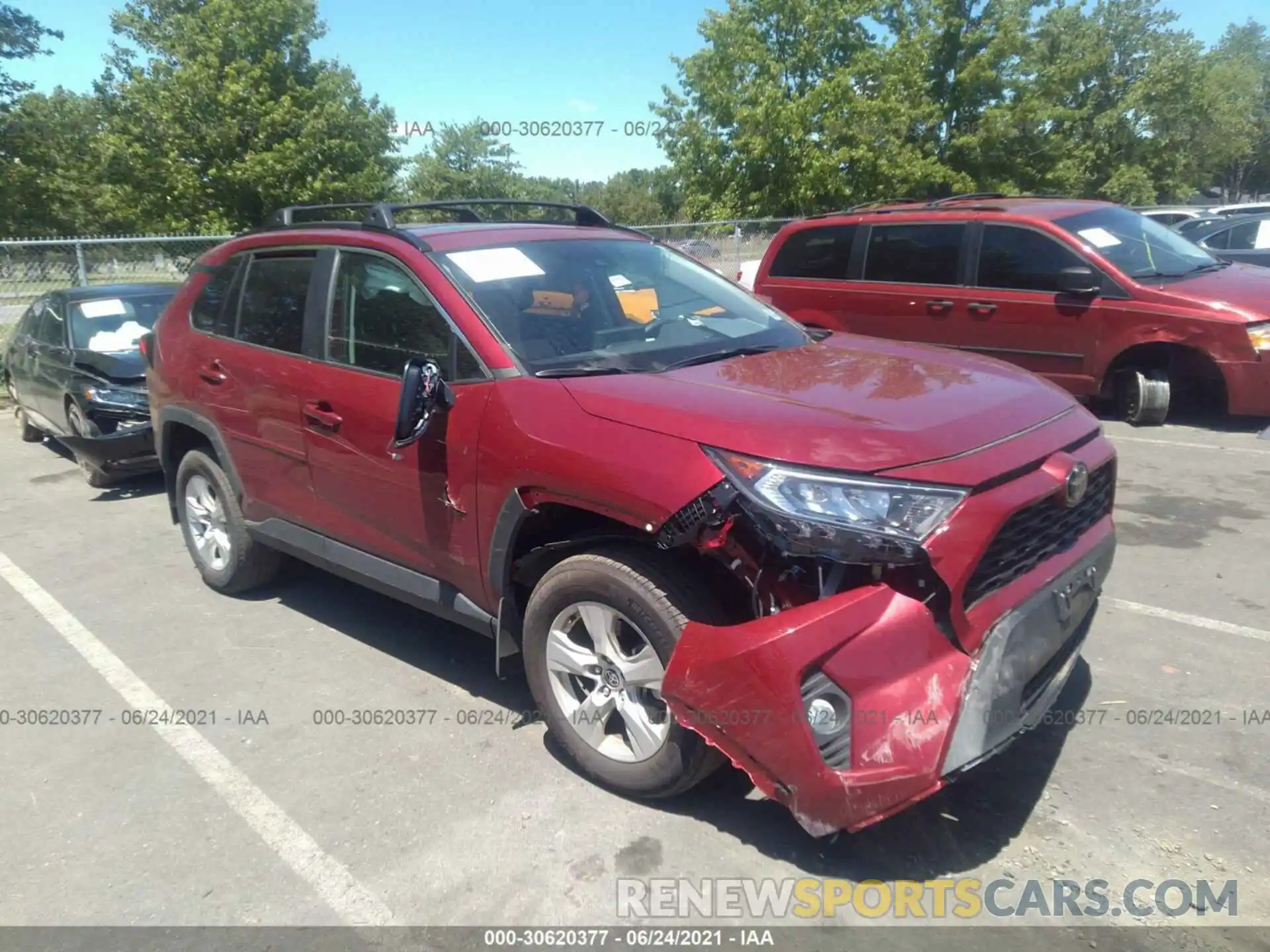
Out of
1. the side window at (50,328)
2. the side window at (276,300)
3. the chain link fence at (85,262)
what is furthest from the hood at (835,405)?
the side window at (50,328)

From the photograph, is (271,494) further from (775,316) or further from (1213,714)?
(1213,714)

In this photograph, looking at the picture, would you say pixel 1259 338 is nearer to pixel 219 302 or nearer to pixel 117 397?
pixel 219 302

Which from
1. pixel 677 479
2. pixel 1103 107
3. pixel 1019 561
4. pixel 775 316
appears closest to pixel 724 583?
pixel 677 479

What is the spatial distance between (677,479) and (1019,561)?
1077 millimetres

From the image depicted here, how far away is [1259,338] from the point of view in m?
7.23

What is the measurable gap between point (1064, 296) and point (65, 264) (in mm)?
11992

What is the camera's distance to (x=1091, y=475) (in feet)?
10.7

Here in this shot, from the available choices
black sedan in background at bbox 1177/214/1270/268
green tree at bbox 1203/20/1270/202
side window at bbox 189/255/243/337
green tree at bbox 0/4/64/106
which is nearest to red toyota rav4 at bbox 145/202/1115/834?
side window at bbox 189/255/243/337

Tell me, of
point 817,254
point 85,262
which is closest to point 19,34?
point 85,262

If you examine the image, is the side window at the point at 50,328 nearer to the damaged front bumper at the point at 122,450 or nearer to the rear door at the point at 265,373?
the damaged front bumper at the point at 122,450

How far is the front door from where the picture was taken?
3.56 m

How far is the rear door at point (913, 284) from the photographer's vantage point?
857 cm

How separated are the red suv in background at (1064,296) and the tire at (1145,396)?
0.03ft

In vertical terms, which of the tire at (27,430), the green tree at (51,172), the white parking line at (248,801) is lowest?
the white parking line at (248,801)
